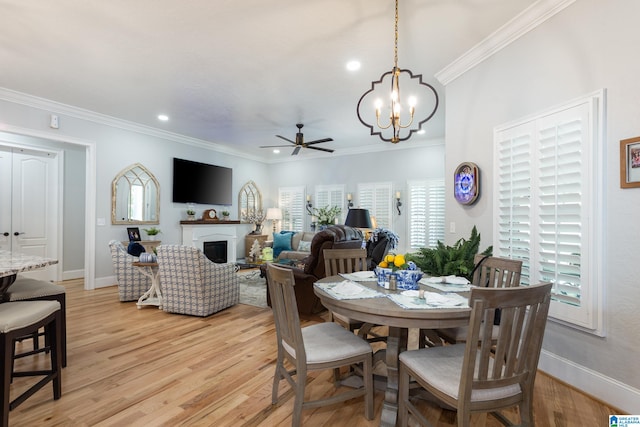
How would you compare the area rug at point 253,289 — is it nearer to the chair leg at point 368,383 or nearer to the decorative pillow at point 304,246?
the decorative pillow at point 304,246

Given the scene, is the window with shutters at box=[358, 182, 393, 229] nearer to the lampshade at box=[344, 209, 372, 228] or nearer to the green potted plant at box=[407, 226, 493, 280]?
the lampshade at box=[344, 209, 372, 228]

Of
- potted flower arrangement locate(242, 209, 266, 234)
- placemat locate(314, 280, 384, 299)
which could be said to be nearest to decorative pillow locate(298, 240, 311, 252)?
potted flower arrangement locate(242, 209, 266, 234)

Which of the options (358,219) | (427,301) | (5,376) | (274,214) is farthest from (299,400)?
(274,214)

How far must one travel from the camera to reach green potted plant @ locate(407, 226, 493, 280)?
2.87 meters

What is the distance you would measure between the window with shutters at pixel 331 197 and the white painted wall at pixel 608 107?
16.0ft

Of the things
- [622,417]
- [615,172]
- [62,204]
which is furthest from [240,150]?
[622,417]

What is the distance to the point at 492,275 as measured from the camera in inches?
92.0

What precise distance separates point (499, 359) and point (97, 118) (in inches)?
245

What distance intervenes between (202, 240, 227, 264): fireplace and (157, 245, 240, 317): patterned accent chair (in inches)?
120

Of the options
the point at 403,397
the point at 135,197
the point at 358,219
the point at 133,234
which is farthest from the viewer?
the point at 358,219

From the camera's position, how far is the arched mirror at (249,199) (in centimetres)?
798

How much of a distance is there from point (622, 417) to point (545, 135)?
75.9 inches

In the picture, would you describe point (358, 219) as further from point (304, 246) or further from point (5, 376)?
point (5, 376)

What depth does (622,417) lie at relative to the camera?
5.84 feet
